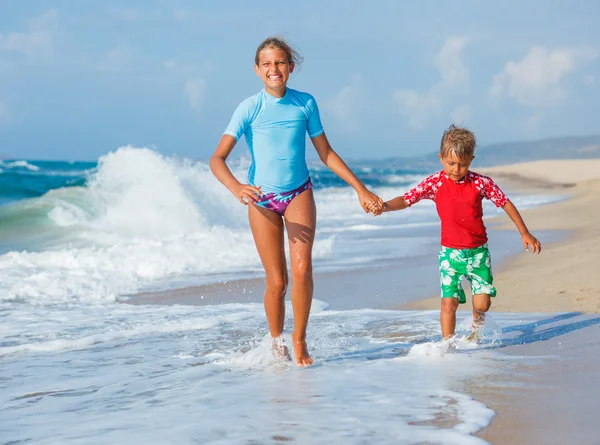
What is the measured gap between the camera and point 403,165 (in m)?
98.8

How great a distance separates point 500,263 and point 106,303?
14.3 feet

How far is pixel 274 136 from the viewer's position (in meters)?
4.44

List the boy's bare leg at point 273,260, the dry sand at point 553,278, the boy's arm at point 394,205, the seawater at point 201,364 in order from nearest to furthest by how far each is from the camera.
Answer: the seawater at point 201,364 → the boy's bare leg at point 273,260 → the boy's arm at point 394,205 → the dry sand at point 553,278

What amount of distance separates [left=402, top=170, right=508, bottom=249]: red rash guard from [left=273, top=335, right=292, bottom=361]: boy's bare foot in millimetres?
1104

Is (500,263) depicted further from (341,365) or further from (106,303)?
(341,365)

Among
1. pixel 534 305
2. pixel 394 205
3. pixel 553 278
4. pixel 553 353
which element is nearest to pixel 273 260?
pixel 394 205

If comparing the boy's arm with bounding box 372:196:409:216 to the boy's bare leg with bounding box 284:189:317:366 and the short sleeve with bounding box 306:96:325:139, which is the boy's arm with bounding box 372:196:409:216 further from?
the short sleeve with bounding box 306:96:325:139

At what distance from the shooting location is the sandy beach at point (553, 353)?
307 centimetres

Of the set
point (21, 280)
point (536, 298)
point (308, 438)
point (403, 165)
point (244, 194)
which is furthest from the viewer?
point (403, 165)

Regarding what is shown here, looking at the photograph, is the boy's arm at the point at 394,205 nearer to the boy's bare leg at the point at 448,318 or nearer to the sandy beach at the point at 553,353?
the boy's bare leg at the point at 448,318

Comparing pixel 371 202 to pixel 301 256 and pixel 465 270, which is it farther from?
pixel 465 270

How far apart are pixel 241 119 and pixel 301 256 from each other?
32.8 inches

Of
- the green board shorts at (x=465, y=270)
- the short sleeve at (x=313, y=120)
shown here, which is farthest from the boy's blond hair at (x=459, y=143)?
the short sleeve at (x=313, y=120)

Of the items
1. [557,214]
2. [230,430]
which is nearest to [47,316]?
[230,430]
